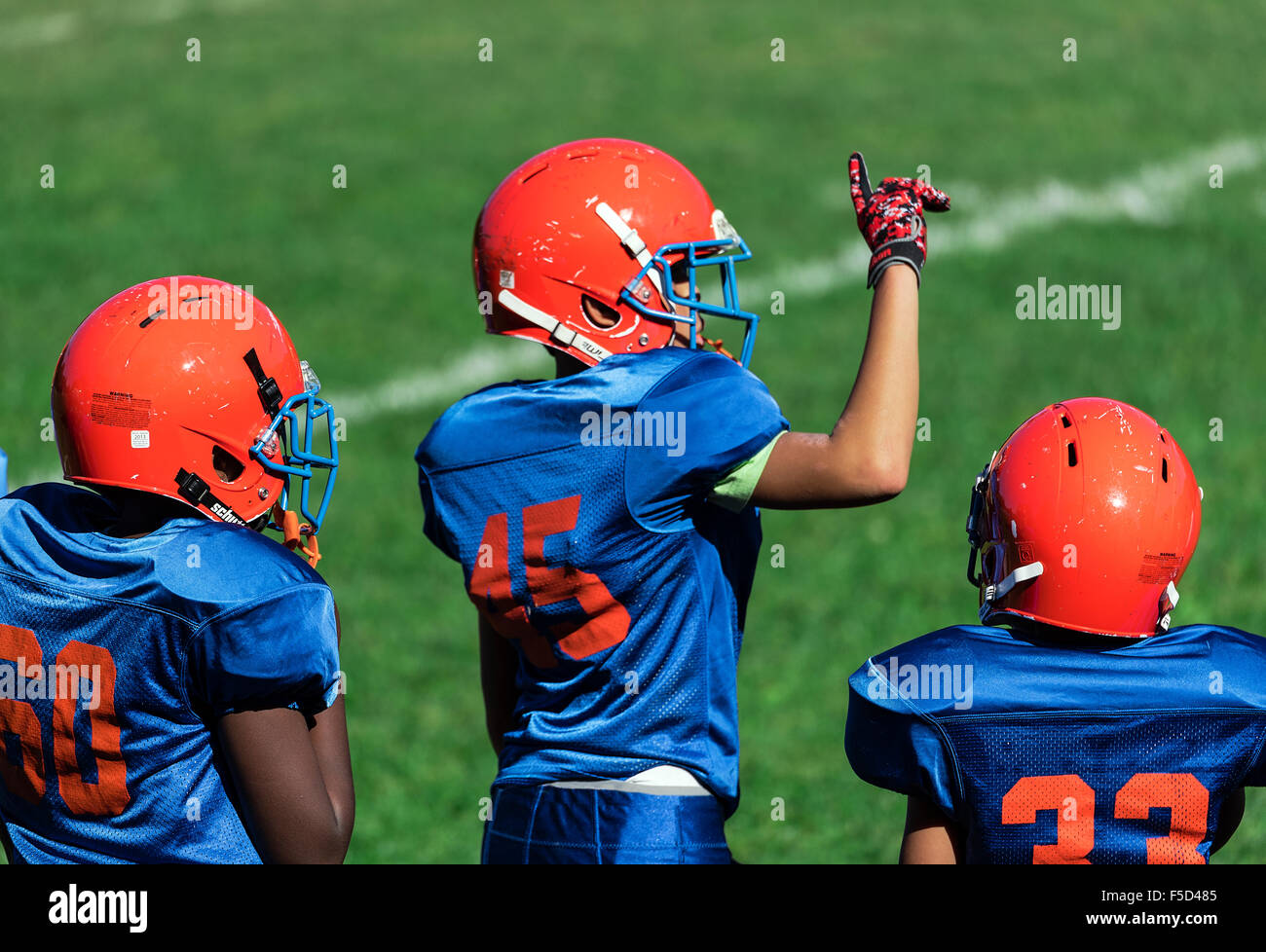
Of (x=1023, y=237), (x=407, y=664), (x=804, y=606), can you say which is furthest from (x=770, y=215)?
(x=407, y=664)

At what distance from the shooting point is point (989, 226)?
12469 mm

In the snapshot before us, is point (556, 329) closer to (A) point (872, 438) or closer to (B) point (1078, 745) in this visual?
(A) point (872, 438)

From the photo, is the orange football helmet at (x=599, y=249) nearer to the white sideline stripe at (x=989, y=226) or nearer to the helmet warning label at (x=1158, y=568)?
the helmet warning label at (x=1158, y=568)

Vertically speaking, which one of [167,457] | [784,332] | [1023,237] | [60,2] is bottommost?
→ [167,457]

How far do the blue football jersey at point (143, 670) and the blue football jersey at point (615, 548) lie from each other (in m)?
0.43

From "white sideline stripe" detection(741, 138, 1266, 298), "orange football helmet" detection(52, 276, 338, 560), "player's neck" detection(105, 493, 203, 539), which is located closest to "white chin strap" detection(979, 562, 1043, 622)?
"orange football helmet" detection(52, 276, 338, 560)

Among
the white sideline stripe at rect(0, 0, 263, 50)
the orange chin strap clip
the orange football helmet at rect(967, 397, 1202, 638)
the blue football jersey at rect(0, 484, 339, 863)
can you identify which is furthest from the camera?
the white sideline stripe at rect(0, 0, 263, 50)

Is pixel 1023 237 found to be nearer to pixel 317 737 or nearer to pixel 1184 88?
pixel 1184 88

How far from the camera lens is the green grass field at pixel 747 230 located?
7.43 meters

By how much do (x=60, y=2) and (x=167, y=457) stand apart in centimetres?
1632

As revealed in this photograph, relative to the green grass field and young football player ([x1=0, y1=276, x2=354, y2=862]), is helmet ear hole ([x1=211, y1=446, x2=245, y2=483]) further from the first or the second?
the green grass field

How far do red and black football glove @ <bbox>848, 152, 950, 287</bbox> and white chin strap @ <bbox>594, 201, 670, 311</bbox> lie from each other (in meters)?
0.47

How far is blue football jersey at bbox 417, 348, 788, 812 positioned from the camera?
122 inches

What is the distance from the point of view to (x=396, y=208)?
1289 centimetres
